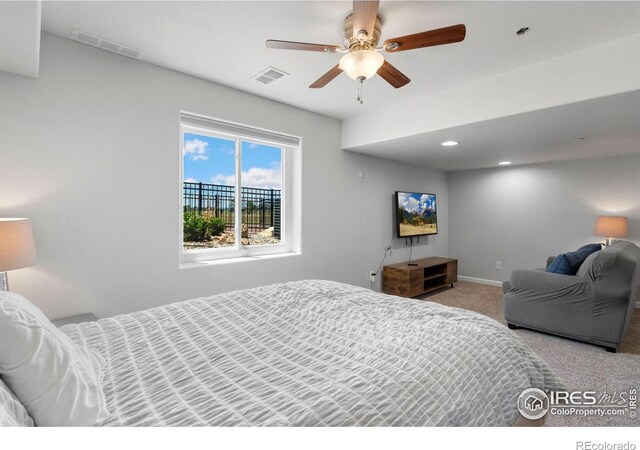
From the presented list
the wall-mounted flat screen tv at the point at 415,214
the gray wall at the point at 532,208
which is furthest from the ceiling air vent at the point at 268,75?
the gray wall at the point at 532,208

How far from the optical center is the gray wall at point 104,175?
2.03 meters

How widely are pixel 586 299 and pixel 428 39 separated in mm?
2705

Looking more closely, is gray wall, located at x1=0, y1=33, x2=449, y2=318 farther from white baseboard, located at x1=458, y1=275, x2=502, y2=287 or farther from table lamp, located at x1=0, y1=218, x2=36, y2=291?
white baseboard, located at x1=458, y1=275, x2=502, y2=287

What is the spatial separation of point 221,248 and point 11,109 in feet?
5.92

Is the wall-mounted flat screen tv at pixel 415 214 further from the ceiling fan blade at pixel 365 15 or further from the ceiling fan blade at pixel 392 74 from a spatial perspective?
the ceiling fan blade at pixel 365 15

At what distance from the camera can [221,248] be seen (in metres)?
3.17

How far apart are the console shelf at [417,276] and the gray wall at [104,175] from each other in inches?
72.6

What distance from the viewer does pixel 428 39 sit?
163 centimetres

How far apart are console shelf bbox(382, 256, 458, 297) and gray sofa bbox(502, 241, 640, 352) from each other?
125cm

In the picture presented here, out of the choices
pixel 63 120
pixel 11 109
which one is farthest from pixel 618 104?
pixel 11 109

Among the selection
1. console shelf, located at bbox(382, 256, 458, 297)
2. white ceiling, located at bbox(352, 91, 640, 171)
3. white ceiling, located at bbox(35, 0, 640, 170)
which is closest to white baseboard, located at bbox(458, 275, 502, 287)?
console shelf, located at bbox(382, 256, 458, 297)
